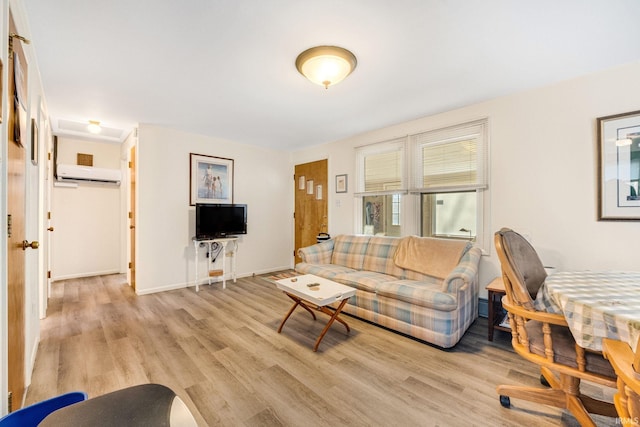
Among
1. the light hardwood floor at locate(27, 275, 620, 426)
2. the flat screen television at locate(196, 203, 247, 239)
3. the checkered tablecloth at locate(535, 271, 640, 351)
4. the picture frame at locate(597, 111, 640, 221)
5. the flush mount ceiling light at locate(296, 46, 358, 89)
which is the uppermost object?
the flush mount ceiling light at locate(296, 46, 358, 89)

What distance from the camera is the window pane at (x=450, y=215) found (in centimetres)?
326

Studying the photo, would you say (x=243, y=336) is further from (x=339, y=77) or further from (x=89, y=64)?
(x=89, y=64)

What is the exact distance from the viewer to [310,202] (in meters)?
5.23

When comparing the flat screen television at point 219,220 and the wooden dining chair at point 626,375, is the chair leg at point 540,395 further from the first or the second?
the flat screen television at point 219,220

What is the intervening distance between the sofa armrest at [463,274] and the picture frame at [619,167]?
1077 mm

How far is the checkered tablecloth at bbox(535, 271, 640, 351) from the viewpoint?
3.35 feet

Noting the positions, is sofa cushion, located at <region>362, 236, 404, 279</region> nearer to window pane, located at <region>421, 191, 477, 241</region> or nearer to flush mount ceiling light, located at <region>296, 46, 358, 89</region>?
window pane, located at <region>421, 191, 477, 241</region>

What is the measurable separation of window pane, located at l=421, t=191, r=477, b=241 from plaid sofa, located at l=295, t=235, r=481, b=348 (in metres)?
0.30

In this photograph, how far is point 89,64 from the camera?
7.55 feet

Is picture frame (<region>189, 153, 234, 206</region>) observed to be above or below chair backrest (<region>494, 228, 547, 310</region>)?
above

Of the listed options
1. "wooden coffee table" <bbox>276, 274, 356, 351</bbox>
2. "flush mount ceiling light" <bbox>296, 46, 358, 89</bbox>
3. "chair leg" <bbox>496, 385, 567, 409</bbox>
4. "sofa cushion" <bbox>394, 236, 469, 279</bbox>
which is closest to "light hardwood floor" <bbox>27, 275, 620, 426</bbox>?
"chair leg" <bbox>496, 385, 567, 409</bbox>

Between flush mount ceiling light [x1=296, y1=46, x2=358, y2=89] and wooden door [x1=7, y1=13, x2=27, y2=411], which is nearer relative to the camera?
wooden door [x1=7, y1=13, x2=27, y2=411]

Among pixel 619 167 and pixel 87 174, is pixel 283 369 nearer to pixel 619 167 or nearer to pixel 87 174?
pixel 619 167

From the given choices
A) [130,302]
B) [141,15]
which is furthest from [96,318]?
[141,15]
